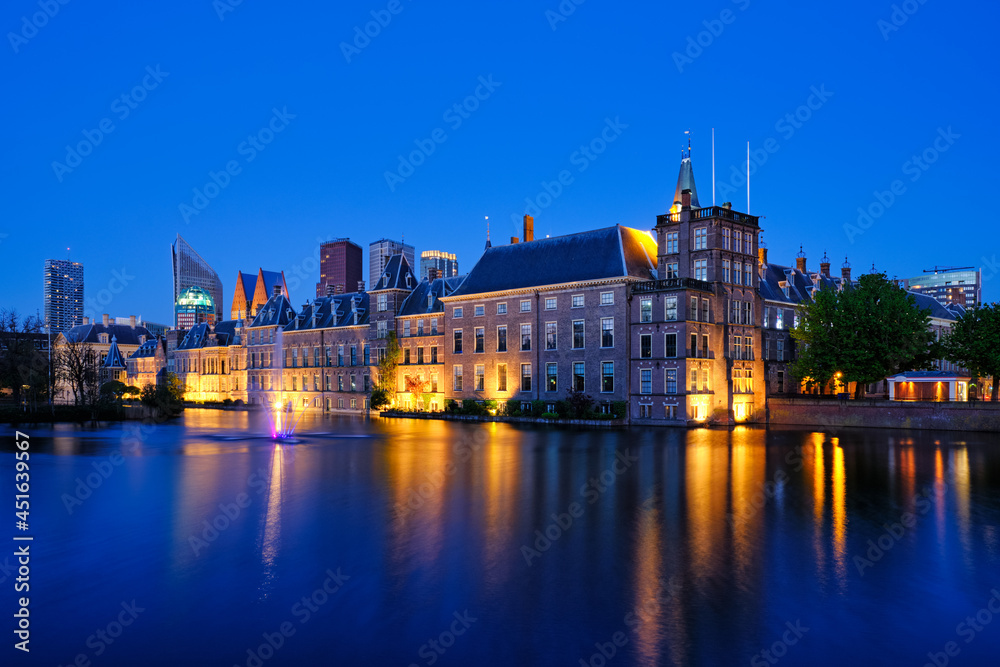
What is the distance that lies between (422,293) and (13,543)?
68.9m

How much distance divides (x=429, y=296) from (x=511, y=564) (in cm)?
6890

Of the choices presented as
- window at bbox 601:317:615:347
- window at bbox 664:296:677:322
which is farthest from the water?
window at bbox 601:317:615:347

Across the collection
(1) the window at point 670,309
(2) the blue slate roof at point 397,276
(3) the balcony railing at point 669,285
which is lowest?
(1) the window at point 670,309

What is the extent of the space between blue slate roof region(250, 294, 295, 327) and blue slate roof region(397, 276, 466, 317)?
27154mm

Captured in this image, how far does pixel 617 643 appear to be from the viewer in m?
11.1

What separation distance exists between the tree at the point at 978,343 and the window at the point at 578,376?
31.1 metres

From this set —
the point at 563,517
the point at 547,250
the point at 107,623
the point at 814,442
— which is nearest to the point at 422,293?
the point at 547,250

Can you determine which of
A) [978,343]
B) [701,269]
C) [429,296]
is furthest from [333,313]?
[978,343]

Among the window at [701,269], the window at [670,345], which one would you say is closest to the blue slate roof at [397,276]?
the window at [701,269]

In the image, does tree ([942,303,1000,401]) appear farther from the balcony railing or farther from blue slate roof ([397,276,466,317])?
blue slate roof ([397,276,466,317])

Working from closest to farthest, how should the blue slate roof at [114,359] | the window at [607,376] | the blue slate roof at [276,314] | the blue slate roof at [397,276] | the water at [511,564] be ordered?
the water at [511,564] → the window at [607,376] → the blue slate roof at [397,276] → the blue slate roof at [276,314] → the blue slate roof at [114,359]

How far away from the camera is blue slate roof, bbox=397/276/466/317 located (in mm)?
81625

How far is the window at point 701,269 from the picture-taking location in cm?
6084

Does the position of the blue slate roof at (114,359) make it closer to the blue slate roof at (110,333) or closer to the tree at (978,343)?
the blue slate roof at (110,333)
